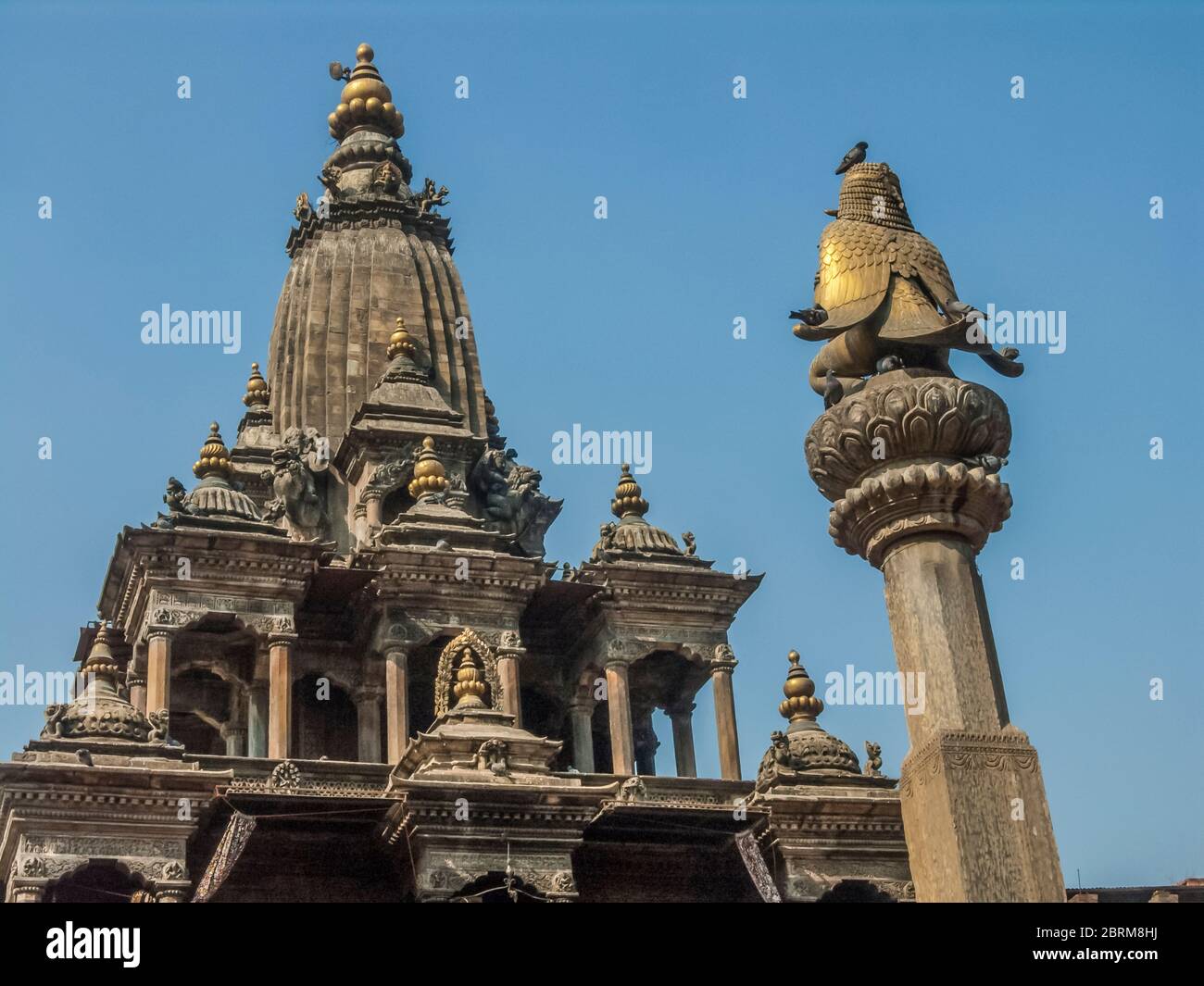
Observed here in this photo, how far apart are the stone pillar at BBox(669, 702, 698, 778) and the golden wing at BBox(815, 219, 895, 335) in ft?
92.3

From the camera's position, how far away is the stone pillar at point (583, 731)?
41156mm

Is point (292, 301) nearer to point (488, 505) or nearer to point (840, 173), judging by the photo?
point (488, 505)

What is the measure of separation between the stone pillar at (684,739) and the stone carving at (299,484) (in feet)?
30.1

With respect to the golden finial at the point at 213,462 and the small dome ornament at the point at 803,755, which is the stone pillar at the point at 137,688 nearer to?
the golden finial at the point at 213,462

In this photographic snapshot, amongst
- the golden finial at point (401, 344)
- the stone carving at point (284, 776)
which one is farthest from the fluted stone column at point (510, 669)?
the golden finial at point (401, 344)

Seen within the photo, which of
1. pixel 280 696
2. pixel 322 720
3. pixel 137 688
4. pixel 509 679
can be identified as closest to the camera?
pixel 280 696

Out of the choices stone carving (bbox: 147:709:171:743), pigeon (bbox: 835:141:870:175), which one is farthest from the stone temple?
pigeon (bbox: 835:141:870:175)

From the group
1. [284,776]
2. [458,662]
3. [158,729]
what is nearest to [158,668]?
[284,776]

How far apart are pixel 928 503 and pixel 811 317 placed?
5.69 ft

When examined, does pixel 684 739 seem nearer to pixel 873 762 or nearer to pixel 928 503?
pixel 873 762

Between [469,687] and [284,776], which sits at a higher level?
[469,687]

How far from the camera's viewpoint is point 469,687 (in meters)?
34.4

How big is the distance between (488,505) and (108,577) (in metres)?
9.12

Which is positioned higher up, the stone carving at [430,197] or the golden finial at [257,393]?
the stone carving at [430,197]
